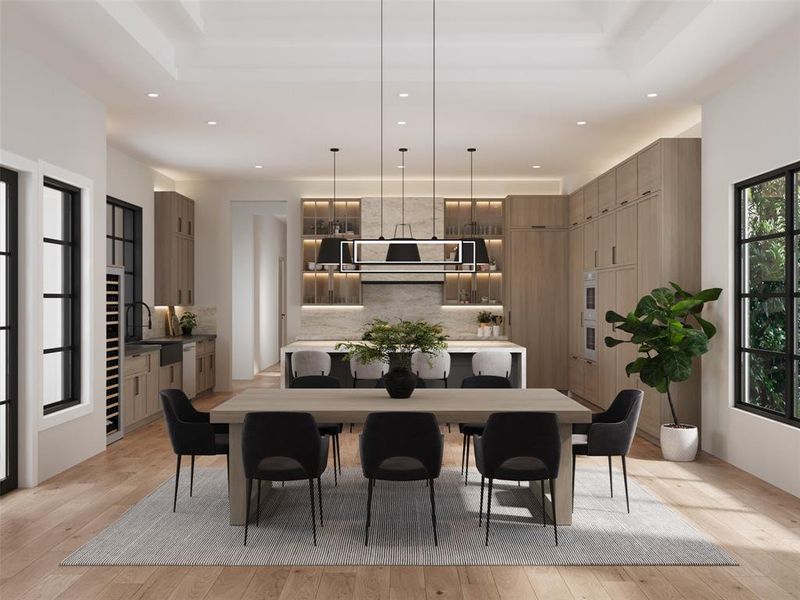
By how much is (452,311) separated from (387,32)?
524 cm

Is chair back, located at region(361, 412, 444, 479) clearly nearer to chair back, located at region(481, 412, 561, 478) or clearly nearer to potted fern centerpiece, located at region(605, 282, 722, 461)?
chair back, located at region(481, 412, 561, 478)

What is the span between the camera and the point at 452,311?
10273 mm

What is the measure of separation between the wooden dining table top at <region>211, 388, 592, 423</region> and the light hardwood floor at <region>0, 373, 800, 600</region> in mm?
930

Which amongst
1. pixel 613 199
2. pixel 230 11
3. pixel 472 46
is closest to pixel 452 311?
pixel 613 199

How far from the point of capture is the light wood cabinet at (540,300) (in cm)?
977

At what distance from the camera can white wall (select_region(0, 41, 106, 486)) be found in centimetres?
501

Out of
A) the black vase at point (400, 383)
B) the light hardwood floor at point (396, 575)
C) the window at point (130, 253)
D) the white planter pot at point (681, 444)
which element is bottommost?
the light hardwood floor at point (396, 575)

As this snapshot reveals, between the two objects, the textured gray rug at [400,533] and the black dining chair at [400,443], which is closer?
the textured gray rug at [400,533]

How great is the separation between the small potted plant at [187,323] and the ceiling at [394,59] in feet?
11.3

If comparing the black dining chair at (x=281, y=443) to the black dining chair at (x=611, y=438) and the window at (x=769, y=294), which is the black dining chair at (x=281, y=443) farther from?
the window at (x=769, y=294)

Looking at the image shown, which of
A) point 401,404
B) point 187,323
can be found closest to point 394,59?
point 401,404

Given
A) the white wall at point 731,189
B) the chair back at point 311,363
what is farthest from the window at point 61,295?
the white wall at point 731,189

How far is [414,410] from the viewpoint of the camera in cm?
432

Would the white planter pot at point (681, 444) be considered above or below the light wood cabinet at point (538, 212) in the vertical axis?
below
